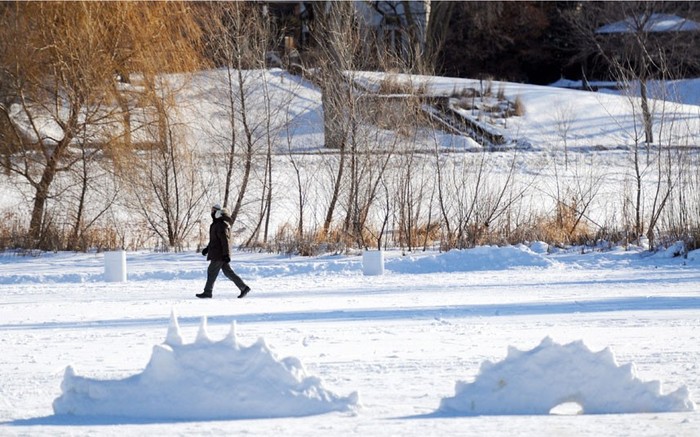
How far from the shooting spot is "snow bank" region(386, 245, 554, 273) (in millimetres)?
21672

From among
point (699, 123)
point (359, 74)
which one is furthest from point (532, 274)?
point (699, 123)

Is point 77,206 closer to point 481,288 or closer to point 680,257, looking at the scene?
point 481,288

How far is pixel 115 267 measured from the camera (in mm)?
20344

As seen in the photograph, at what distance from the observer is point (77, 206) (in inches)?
1054

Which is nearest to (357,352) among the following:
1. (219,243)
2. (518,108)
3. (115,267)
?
(219,243)

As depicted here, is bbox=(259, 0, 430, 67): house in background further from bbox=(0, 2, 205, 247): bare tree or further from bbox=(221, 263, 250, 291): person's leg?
bbox=(221, 263, 250, 291): person's leg

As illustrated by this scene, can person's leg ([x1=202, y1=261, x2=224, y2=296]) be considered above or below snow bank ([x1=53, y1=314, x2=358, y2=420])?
above

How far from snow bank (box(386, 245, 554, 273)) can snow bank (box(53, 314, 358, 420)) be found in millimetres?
12665

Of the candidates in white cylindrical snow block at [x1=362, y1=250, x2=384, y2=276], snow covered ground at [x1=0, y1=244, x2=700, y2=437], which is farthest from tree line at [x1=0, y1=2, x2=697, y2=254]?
snow covered ground at [x1=0, y1=244, x2=700, y2=437]

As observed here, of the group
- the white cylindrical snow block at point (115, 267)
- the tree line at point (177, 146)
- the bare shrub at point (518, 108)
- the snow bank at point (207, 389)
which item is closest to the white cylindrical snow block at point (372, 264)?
the tree line at point (177, 146)

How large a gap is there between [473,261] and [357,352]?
1046cm

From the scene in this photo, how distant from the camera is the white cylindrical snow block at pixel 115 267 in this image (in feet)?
66.4

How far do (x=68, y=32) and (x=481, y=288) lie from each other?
41.8ft

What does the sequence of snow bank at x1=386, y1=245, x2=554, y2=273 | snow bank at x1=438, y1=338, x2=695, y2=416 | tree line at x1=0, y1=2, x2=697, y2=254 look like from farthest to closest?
1. tree line at x1=0, y1=2, x2=697, y2=254
2. snow bank at x1=386, y1=245, x2=554, y2=273
3. snow bank at x1=438, y1=338, x2=695, y2=416
